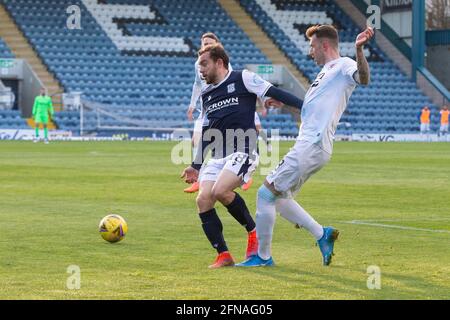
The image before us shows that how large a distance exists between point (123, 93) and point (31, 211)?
32907 mm

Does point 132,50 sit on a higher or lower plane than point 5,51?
higher

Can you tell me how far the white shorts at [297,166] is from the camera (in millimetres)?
9047

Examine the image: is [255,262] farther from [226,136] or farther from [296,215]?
[226,136]

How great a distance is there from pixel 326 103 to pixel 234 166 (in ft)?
3.28

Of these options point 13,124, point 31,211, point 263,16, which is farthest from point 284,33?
point 31,211

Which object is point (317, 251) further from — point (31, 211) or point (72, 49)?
point (72, 49)

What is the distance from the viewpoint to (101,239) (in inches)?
437

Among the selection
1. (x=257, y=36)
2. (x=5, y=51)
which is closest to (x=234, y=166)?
(x=5, y=51)

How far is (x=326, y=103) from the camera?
360 inches

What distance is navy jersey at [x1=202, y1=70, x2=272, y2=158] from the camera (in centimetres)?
956

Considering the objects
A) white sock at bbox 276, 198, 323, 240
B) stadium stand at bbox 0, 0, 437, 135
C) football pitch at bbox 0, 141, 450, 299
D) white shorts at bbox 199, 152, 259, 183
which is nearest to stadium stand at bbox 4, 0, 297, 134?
stadium stand at bbox 0, 0, 437, 135

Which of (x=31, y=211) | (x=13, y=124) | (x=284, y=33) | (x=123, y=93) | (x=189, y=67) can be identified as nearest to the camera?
(x=31, y=211)

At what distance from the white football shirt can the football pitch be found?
1.16 metres

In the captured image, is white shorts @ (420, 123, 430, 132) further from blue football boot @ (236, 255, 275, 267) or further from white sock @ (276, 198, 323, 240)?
blue football boot @ (236, 255, 275, 267)
